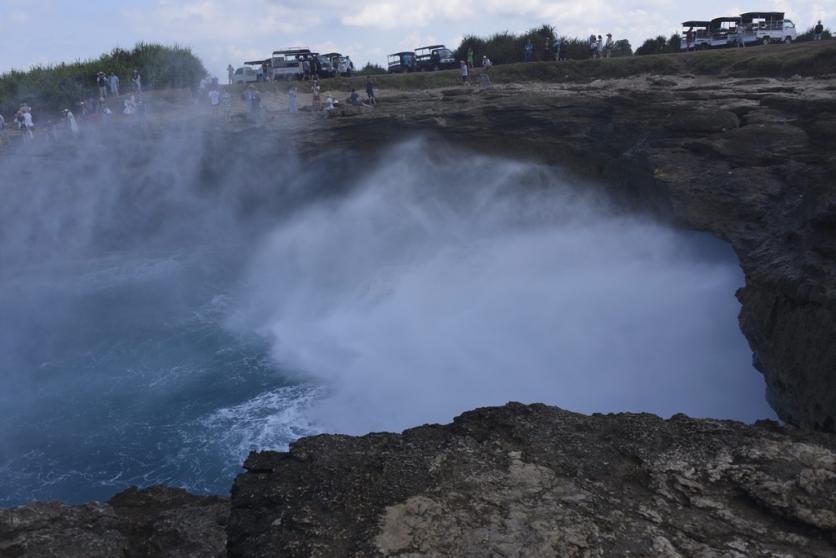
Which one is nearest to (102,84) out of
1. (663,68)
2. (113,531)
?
(663,68)

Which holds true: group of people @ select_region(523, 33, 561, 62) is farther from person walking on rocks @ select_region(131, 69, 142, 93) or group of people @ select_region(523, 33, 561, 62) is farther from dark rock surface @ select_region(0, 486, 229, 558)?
dark rock surface @ select_region(0, 486, 229, 558)

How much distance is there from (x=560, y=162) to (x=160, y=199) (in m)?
12.4

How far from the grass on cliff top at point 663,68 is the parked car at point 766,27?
3424 millimetres

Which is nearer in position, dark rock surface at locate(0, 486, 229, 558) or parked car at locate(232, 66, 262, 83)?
dark rock surface at locate(0, 486, 229, 558)

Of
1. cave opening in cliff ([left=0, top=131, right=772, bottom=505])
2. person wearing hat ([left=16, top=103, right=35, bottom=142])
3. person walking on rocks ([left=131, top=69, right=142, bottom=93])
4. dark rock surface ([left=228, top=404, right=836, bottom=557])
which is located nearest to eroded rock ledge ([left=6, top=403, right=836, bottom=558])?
dark rock surface ([left=228, top=404, right=836, bottom=557])

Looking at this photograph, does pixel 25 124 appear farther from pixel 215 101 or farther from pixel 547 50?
pixel 547 50

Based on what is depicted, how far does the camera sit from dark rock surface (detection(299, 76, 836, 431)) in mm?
8852

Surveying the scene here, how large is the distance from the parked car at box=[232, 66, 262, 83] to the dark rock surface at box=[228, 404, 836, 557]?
80.8 ft

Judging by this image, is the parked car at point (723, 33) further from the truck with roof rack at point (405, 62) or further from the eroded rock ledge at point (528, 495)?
the eroded rock ledge at point (528, 495)

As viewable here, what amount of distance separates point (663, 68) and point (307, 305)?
14.1m

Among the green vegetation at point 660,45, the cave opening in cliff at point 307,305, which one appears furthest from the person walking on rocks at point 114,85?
the green vegetation at point 660,45

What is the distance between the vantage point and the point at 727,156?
515 inches

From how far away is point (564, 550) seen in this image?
4008mm

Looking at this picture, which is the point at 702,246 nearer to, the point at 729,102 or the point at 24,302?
the point at 729,102
